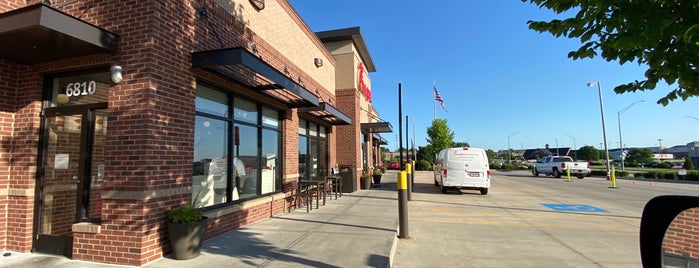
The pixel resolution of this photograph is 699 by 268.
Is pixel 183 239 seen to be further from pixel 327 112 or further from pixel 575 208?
pixel 575 208

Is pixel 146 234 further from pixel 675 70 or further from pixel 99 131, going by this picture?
pixel 675 70

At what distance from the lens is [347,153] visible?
16.6 metres

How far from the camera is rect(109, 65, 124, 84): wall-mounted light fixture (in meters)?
5.01

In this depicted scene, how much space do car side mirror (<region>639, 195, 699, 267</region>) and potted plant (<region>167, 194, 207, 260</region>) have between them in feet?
16.4

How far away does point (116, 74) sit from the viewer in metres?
5.01

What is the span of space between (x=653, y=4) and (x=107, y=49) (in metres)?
6.13

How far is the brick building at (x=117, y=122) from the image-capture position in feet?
15.9

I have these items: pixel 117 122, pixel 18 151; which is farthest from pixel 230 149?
pixel 18 151

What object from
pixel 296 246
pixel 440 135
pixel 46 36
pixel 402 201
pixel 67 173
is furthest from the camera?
pixel 440 135

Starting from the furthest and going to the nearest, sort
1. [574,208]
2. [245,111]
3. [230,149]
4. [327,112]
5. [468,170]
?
1. [468,170]
2. [574,208]
3. [327,112]
4. [245,111]
5. [230,149]

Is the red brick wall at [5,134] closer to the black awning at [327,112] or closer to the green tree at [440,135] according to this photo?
the black awning at [327,112]

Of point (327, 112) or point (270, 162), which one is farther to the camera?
point (327, 112)

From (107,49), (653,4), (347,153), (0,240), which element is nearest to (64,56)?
(107,49)

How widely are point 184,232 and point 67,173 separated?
243 centimetres
